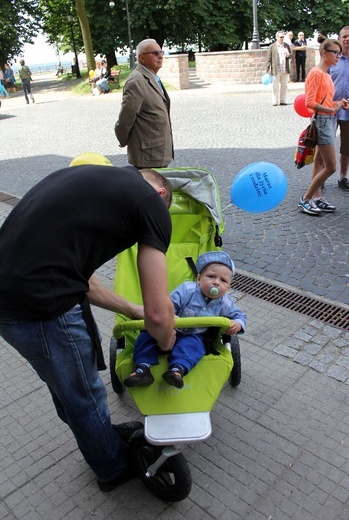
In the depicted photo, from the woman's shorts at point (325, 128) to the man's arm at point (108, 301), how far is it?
159 inches

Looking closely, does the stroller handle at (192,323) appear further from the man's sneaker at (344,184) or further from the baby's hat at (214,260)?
the man's sneaker at (344,184)

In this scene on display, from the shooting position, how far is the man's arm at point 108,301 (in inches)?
90.4

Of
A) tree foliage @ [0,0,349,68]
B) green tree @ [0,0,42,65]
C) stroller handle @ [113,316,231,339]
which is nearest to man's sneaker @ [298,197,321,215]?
stroller handle @ [113,316,231,339]

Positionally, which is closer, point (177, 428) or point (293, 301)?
point (177, 428)

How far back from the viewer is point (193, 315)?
2.85m

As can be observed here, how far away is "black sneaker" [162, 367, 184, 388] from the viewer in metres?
2.27

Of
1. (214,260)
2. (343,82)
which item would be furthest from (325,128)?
(214,260)

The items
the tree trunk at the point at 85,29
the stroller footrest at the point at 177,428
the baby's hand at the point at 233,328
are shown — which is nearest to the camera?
the stroller footrest at the point at 177,428

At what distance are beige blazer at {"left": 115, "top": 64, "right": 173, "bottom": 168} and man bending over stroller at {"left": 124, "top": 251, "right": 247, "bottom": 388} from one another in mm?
2468

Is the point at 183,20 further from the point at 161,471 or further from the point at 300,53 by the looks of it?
the point at 161,471

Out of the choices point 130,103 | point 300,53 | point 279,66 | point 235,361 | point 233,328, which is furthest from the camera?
point 300,53

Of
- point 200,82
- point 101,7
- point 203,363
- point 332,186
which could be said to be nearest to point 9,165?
point 332,186

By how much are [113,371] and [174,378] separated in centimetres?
91

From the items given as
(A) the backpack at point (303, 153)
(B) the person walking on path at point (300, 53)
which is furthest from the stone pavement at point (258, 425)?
(B) the person walking on path at point (300, 53)
